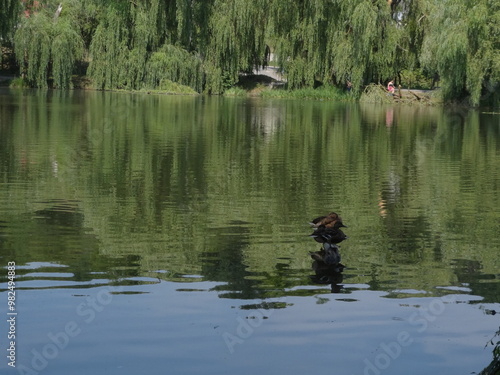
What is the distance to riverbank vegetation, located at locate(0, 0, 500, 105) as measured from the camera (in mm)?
49656

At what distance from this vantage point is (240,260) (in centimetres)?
1056

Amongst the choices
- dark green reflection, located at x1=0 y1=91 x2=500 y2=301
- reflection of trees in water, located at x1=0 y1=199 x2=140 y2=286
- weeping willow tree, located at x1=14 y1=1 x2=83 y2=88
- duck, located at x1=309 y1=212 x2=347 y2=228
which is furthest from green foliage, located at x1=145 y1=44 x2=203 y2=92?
duck, located at x1=309 y1=212 x2=347 y2=228

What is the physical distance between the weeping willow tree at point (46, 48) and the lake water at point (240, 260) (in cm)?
2955

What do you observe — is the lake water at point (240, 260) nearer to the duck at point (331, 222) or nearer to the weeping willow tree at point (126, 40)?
the duck at point (331, 222)

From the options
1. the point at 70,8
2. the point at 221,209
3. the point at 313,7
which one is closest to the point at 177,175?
the point at 221,209

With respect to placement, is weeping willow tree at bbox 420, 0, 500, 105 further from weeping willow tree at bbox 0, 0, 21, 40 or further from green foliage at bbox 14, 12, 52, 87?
green foliage at bbox 14, 12, 52, 87

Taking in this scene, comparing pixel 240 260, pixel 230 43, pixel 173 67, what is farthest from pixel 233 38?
pixel 240 260

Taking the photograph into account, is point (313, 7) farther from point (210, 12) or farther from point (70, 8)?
point (70, 8)

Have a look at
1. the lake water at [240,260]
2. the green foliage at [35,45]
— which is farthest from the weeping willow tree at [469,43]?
the green foliage at [35,45]

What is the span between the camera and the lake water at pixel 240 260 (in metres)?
7.30

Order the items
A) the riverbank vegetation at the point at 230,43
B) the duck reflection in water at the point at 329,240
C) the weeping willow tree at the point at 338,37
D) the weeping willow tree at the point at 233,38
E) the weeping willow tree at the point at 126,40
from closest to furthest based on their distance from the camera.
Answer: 1. the duck reflection in water at the point at 329,240
2. the weeping willow tree at the point at 338,37
3. the riverbank vegetation at the point at 230,43
4. the weeping willow tree at the point at 126,40
5. the weeping willow tree at the point at 233,38

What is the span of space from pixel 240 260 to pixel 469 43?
35538 mm

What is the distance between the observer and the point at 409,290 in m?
9.41

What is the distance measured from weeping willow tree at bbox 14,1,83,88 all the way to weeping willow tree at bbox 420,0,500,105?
2036 cm
